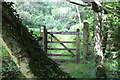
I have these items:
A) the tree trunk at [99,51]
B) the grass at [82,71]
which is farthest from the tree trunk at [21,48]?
the grass at [82,71]

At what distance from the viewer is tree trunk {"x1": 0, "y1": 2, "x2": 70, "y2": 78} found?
4.84 ft

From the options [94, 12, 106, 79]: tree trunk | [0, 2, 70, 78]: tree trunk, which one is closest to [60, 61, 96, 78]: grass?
[94, 12, 106, 79]: tree trunk

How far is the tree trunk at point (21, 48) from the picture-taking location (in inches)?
58.1

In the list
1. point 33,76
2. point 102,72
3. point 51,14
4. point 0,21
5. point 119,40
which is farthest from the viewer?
point 51,14

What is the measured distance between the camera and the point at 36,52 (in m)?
1.78

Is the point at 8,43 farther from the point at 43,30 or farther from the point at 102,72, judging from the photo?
the point at 43,30

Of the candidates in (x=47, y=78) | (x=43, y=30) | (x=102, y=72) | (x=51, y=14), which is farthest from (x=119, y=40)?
(x=51, y=14)

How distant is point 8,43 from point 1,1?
1.51ft

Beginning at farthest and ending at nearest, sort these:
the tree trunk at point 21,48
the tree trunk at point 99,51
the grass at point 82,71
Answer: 1. the grass at point 82,71
2. the tree trunk at point 99,51
3. the tree trunk at point 21,48

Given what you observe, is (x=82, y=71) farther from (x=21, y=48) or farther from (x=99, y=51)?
(x=21, y=48)

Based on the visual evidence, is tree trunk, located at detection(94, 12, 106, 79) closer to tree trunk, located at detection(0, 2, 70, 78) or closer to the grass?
the grass

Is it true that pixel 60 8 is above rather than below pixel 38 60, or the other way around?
above

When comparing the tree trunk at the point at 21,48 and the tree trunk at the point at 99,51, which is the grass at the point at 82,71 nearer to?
the tree trunk at the point at 99,51

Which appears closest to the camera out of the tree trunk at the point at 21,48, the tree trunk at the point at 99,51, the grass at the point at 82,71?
the tree trunk at the point at 21,48
